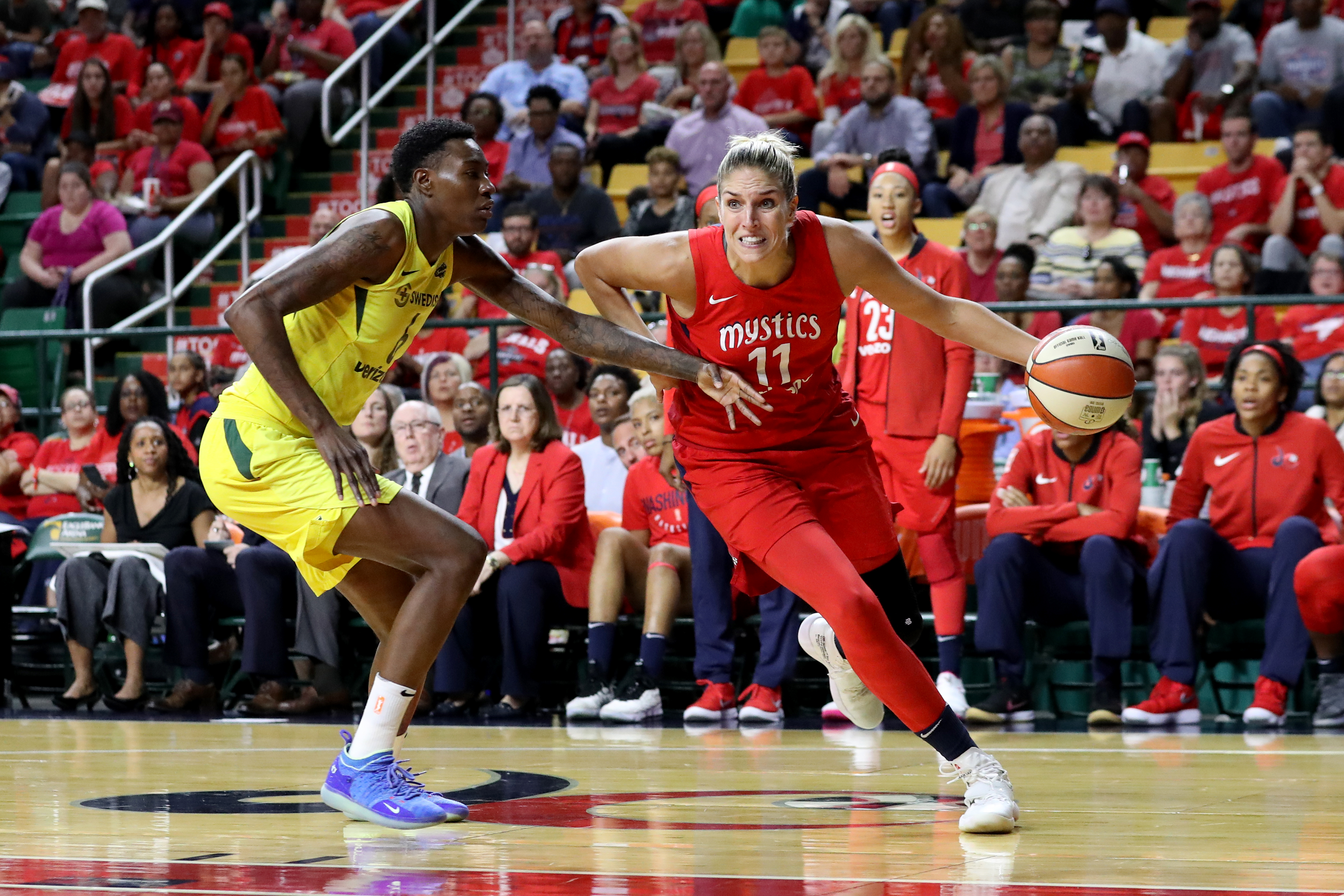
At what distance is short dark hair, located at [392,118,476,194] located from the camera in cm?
408

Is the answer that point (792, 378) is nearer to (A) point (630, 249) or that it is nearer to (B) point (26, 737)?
(A) point (630, 249)

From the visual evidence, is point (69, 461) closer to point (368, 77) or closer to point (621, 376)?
point (621, 376)

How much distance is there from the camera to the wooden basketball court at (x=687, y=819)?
3.07 meters

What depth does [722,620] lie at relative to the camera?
22.9ft

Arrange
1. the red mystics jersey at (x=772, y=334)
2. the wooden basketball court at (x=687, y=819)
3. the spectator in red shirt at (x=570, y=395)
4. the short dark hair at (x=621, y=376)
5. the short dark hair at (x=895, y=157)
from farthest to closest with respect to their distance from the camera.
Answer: the spectator in red shirt at (x=570, y=395) < the short dark hair at (x=621, y=376) < the short dark hair at (x=895, y=157) < the red mystics jersey at (x=772, y=334) < the wooden basketball court at (x=687, y=819)

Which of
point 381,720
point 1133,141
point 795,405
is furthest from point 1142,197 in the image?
point 381,720

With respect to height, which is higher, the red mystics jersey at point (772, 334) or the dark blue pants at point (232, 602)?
the red mystics jersey at point (772, 334)

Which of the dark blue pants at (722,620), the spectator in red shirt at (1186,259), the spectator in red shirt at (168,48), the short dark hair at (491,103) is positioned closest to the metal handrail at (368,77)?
the short dark hair at (491,103)

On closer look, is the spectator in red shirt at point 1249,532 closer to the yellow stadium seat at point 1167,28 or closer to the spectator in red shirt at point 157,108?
the yellow stadium seat at point 1167,28

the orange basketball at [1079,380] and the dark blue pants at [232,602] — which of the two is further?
the dark blue pants at [232,602]

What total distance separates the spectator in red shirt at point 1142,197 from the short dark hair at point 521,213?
3387mm

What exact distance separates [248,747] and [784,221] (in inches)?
119

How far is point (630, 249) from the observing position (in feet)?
13.9

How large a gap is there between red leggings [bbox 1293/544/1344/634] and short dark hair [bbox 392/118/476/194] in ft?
12.7
